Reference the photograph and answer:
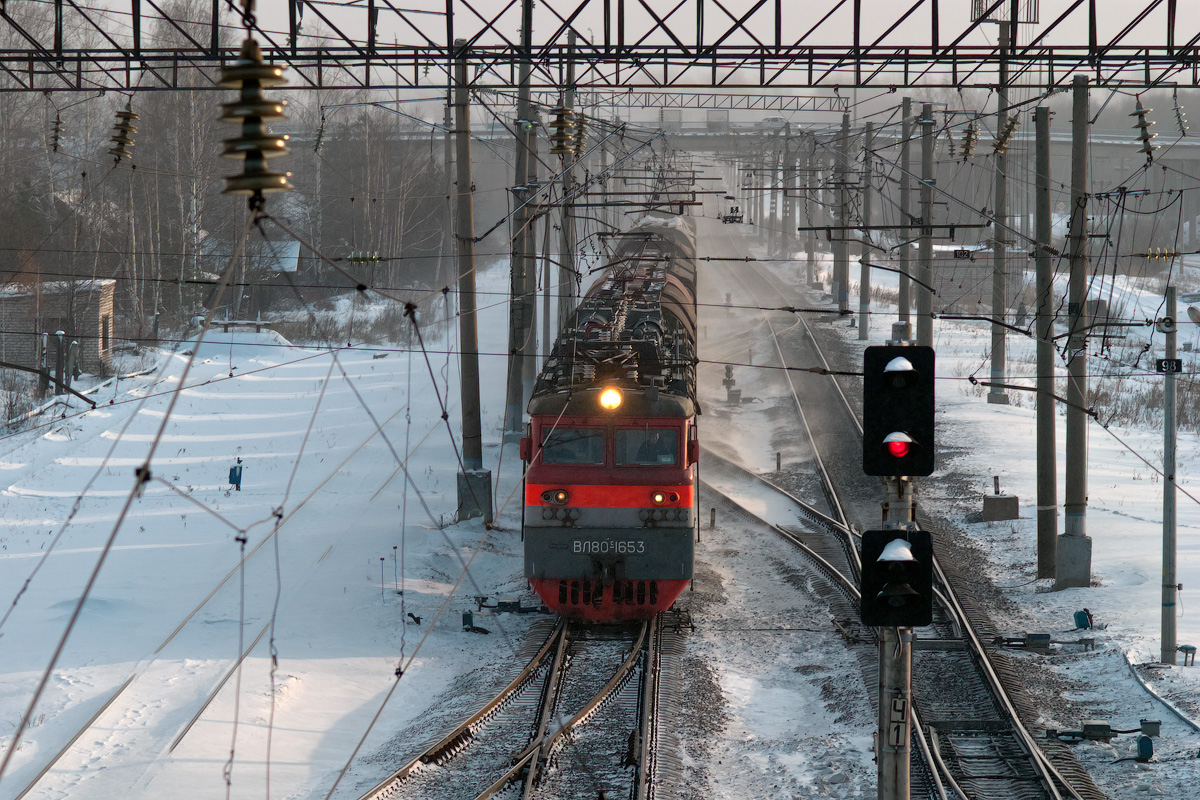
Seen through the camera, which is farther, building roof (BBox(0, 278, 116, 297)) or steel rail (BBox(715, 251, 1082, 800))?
building roof (BBox(0, 278, 116, 297))

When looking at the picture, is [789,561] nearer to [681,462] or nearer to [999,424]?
[681,462]

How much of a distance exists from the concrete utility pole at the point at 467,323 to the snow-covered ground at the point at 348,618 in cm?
63

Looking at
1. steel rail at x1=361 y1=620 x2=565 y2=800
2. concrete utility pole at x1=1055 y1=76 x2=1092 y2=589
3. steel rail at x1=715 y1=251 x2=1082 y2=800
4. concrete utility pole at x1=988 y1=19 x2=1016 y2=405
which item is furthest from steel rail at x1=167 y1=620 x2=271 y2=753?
concrete utility pole at x1=988 y1=19 x2=1016 y2=405

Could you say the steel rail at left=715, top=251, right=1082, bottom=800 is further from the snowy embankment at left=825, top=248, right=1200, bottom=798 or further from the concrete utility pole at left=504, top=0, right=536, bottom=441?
the concrete utility pole at left=504, top=0, right=536, bottom=441

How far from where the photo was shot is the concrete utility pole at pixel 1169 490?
42.3ft

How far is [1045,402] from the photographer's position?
54.3 ft

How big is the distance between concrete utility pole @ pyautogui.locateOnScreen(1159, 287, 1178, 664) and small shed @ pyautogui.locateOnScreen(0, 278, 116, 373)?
29954 mm

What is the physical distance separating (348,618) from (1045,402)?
400 inches

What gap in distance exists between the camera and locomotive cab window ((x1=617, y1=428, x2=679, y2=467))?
13977mm

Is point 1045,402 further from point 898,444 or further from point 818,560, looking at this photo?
point 898,444

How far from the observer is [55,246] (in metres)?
39.8

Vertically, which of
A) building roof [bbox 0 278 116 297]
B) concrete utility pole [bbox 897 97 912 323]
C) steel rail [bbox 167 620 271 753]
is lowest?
steel rail [bbox 167 620 271 753]

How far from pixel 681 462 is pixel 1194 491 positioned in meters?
12.9

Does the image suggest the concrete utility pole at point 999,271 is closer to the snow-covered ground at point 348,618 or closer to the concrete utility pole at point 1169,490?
the snow-covered ground at point 348,618
